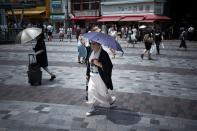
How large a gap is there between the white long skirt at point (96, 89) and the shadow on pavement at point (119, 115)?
401 mm

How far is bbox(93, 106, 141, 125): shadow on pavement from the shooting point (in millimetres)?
6972

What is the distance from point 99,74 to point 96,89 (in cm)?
33

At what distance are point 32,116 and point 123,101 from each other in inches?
95.6

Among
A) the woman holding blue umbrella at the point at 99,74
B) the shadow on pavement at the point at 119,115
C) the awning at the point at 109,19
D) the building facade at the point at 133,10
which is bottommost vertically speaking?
the shadow on pavement at the point at 119,115

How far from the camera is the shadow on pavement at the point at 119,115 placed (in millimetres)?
6972

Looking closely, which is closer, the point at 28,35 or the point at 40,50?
the point at 28,35

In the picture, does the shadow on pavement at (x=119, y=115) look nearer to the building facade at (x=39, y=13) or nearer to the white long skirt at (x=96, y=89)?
the white long skirt at (x=96, y=89)

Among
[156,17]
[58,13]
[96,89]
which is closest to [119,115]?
[96,89]

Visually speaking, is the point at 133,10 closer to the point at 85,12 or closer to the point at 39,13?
the point at 85,12

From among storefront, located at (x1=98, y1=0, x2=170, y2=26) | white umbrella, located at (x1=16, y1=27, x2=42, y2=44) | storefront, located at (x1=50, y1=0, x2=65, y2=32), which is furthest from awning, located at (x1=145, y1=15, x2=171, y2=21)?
white umbrella, located at (x1=16, y1=27, x2=42, y2=44)

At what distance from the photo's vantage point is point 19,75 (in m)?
12.3

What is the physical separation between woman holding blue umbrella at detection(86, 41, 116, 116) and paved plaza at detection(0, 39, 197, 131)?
1.52 feet

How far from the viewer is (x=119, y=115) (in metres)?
7.36

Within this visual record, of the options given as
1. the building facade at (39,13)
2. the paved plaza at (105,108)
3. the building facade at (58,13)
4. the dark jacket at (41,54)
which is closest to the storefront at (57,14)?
the building facade at (58,13)
